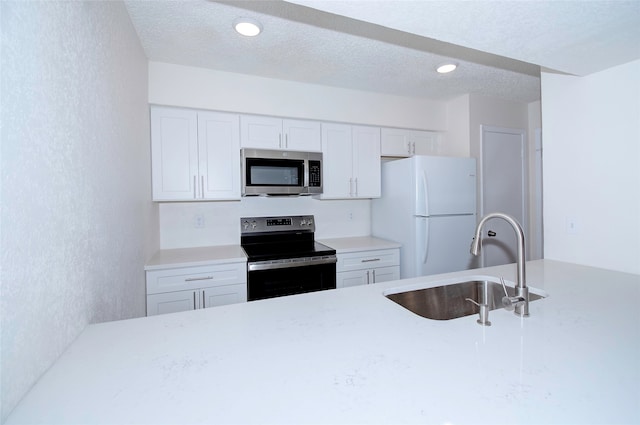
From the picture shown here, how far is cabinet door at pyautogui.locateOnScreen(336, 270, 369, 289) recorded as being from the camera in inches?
104

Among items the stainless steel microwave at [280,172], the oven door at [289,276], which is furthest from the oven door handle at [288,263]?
the stainless steel microwave at [280,172]

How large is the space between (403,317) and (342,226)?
2.32 meters

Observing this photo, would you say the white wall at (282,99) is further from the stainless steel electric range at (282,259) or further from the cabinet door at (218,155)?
the stainless steel electric range at (282,259)

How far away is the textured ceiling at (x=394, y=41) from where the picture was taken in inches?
40.9

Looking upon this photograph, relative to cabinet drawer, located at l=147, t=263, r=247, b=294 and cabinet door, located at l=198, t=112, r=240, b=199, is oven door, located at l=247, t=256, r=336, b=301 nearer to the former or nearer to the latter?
cabinet drawer, located at l=147, t=263, r=247, b=294

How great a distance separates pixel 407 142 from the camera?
3230mm

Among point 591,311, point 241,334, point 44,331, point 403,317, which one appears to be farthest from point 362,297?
point 44,331

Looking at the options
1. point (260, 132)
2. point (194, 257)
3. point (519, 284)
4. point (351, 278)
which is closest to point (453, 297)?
point (519, 284)

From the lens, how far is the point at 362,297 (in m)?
1.24

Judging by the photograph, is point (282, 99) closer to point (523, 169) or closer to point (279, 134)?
point (279, 134)

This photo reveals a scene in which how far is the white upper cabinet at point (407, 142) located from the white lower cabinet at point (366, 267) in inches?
43.1

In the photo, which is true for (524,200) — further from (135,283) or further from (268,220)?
(135,283)

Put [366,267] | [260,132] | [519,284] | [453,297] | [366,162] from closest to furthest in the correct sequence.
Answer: [519,284] < [453,297] < [260,132] < [366,267] < [366,162]

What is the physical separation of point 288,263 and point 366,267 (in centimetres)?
80
